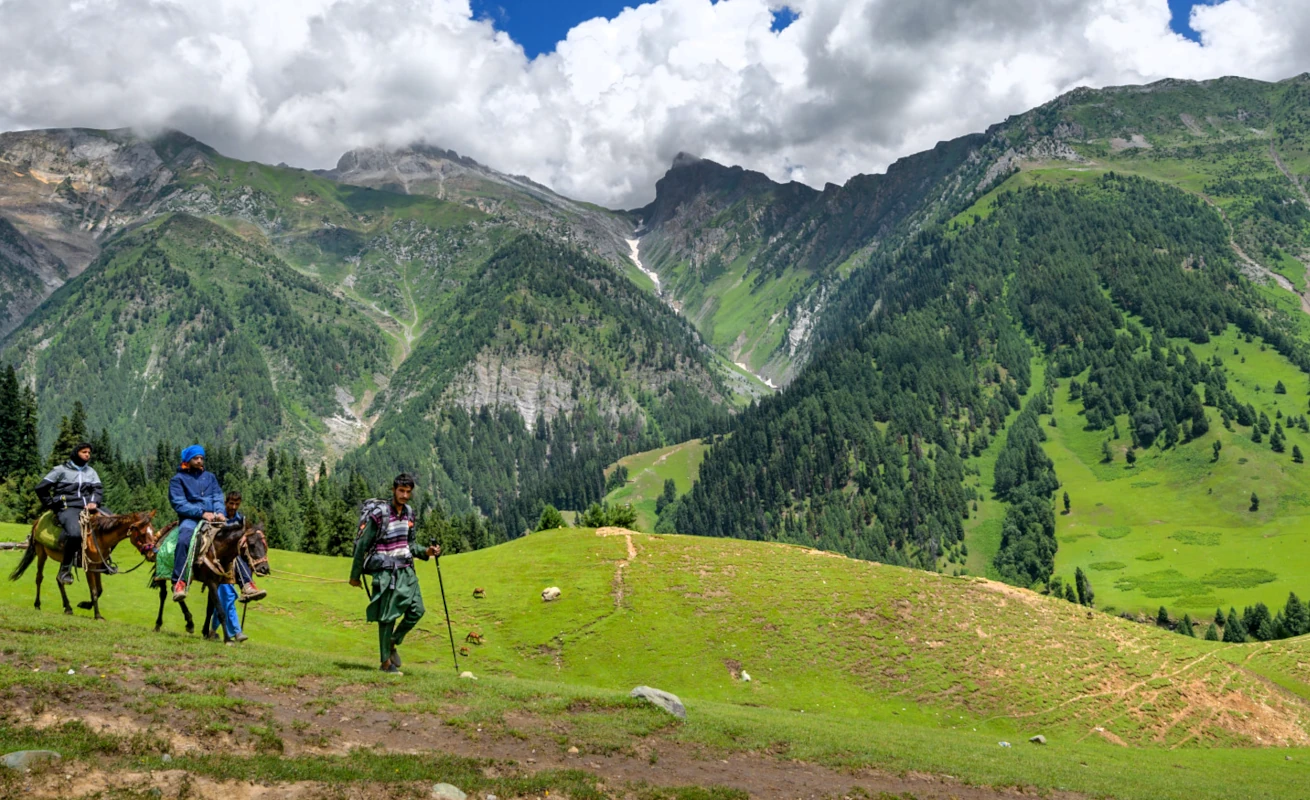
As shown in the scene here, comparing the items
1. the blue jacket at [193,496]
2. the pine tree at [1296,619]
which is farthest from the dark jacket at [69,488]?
the pine tree at [1296,619]

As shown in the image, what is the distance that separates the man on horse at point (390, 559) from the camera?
20828mm

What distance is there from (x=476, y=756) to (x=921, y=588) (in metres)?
43.7

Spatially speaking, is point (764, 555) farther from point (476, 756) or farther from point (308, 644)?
point (476, 756)

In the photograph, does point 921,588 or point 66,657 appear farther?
point 921,588

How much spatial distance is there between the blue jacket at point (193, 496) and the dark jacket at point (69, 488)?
2.73 meters

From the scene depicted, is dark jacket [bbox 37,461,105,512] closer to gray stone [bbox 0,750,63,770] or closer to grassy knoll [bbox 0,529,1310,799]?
grassy knoll [bbox 0,529,1310,799]

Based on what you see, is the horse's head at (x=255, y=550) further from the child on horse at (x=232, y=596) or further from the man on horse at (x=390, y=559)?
the man on horse at (x=390, y=559)

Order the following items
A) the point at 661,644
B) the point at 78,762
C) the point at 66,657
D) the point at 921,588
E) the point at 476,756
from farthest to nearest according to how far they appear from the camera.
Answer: the point at 921,588, the point at 661,644, the point at 66,657, the point at 476,756, the point at 78,762

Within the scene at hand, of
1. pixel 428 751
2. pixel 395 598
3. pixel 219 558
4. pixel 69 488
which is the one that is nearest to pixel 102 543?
pixel 69 488

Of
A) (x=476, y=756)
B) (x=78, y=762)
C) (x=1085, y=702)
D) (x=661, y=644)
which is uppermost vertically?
(x=78, y=762)

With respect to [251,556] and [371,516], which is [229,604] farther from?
[371,516]

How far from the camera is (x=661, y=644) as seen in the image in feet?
144

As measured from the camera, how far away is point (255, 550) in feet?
78.3

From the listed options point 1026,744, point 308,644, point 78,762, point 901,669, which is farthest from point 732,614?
point 78,762
